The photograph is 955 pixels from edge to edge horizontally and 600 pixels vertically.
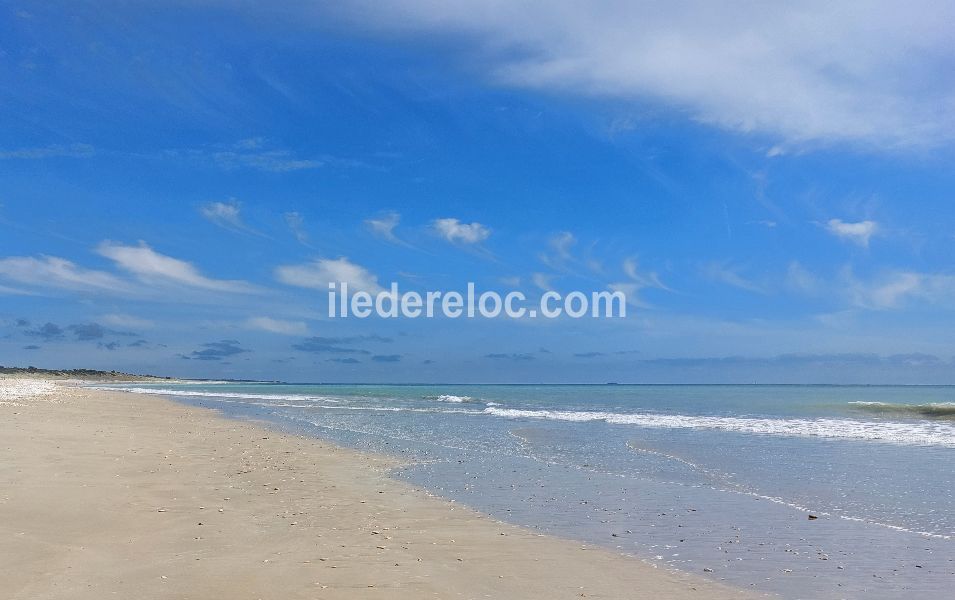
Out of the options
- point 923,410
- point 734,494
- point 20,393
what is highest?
point 20,393

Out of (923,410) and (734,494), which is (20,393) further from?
(923,410)

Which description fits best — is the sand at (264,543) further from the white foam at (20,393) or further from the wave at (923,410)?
the wave at (923,410)

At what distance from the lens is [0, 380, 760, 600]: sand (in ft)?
21.1

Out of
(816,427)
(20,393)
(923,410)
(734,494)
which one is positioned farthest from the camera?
(20,393)

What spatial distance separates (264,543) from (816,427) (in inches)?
1040

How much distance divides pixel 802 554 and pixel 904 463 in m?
10.8

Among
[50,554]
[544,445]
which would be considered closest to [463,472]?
[544,445]

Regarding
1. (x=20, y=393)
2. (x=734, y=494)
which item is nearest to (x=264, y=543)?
(x=734, y=494)

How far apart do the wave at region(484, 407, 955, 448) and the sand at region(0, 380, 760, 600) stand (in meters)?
18.3

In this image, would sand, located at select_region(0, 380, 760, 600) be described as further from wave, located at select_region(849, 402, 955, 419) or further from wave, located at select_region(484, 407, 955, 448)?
wave, located at select_region(849, 402, 955, 419)

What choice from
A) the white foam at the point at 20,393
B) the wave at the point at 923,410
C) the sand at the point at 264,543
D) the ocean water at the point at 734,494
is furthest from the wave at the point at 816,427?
the white foam at the point at 20,393

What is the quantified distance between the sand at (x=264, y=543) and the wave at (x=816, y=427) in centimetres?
1830

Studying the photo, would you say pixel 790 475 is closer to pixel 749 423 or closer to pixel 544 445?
pixel 544 445

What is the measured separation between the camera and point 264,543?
Result: 317 inches
